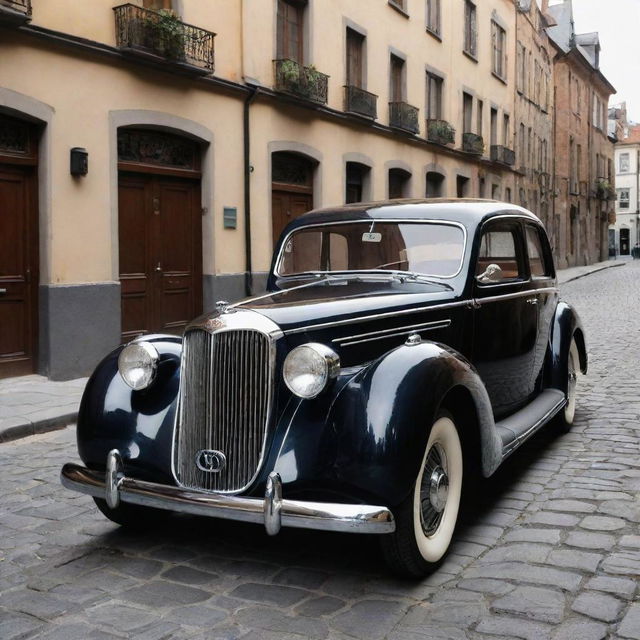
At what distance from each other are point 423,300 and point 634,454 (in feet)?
7.65

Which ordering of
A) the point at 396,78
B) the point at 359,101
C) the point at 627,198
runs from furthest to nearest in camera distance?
the point at 627,198 → the point at 396,78 → the point at 359,101

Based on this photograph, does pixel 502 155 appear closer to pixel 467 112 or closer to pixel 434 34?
pixel 467 112

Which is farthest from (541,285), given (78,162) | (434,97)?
(434,97)

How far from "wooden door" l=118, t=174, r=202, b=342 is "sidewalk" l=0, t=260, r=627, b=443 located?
1.90 m

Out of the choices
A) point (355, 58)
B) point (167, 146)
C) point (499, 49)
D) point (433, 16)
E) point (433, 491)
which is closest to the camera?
point (433, 491)

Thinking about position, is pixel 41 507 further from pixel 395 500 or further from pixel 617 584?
pixel 617 584

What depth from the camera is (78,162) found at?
1018 cm

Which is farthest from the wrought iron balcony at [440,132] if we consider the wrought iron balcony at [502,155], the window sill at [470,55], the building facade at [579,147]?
the building facade at [579,147]

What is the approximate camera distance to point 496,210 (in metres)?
5.62

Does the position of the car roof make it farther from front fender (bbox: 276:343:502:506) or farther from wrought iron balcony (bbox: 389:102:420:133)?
wrought iron balcony (bbox: 389:102:420:133)

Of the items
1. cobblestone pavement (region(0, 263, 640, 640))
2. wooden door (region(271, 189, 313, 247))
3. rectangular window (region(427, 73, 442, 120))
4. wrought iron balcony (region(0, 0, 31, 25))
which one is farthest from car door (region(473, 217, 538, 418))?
rectangular window (region(427, 73, 442, 120))

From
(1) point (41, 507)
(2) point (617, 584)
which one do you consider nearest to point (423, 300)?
(2) point (617, 584)

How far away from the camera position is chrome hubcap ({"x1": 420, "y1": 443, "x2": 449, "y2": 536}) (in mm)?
3871

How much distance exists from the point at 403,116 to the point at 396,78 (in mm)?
1149
